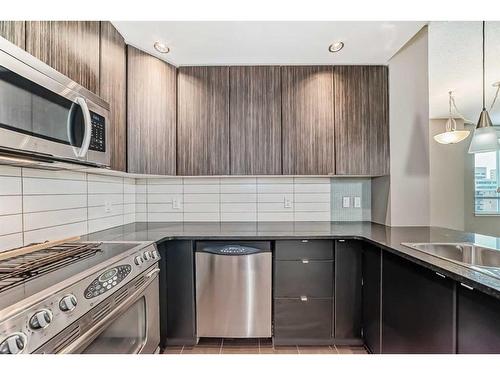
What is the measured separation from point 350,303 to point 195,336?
1.16 metres

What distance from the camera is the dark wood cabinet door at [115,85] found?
167cm

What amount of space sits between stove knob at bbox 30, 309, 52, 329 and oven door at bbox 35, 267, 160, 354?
0.20ft

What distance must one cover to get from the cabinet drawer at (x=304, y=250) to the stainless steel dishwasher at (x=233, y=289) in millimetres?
96

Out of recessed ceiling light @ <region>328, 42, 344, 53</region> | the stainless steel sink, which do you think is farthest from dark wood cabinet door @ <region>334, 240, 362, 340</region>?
recessed ceiling light @ <region>328, 42, 344, 53</region>

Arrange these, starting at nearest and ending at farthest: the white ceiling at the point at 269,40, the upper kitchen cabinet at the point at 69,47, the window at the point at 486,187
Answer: the upper kitchen cabinet at the point at 69,47
the white ceiling at the point at 269,40
the window at the point at 486,187

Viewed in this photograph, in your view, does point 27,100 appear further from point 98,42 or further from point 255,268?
point 255,268

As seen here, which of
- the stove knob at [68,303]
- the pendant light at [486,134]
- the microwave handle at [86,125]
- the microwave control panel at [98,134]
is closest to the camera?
the stove knob at [68,303]

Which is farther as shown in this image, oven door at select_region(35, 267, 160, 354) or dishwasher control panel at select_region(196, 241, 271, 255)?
dishwasher control panel at select_region(196, 241, 271, 255)

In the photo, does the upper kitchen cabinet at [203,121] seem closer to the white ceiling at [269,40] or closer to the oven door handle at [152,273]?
the white ceiling at [269,40]

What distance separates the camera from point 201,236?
196 centimetres

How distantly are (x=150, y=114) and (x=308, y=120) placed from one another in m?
1.27

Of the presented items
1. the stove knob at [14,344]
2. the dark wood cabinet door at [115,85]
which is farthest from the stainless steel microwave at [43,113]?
the stove knob at [14,344]

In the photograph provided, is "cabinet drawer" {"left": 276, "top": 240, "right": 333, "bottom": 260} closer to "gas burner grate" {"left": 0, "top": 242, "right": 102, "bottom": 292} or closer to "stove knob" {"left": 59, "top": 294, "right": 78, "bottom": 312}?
"gas burner grate" {"left": 0, "top": 242, "right": 102, "bottom": 292}

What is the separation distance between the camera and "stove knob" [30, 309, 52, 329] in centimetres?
75
